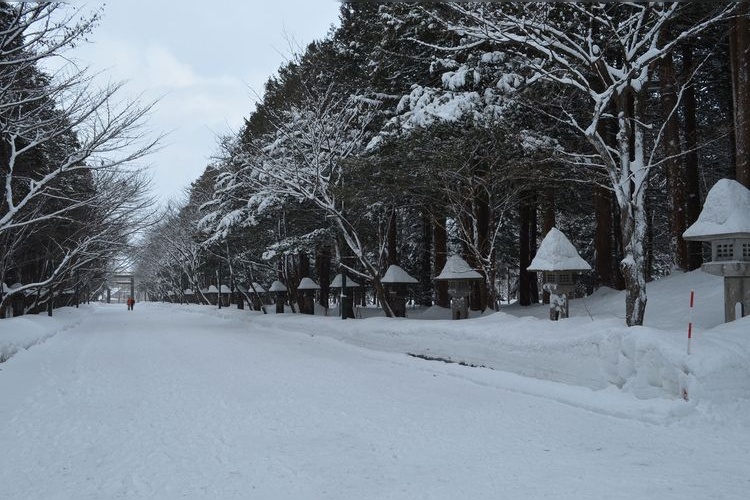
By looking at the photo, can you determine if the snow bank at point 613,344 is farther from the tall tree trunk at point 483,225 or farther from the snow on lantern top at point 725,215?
the tall tree trunk at point 483,225

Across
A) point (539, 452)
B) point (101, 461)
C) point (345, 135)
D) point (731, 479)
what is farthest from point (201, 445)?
point (345, 135)

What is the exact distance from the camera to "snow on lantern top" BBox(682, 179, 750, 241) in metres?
9.80

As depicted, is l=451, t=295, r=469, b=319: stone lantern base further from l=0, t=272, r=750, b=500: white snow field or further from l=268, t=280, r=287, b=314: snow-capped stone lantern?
l=268, t=280, r=287, b=314: snow-capped stone lantern

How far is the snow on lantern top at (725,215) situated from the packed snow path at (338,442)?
3.95 metres

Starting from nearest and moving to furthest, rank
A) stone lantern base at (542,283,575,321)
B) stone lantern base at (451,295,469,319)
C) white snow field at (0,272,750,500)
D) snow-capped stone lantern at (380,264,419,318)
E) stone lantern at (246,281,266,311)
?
white snow field at (0,272,750,500) < stone lantern base at (542,283,575,321) < stone lantern base at (451,295,469,319) < snow-capped stone lantern at (380,264,419,318) < stone lantern at (246,281,266,311)

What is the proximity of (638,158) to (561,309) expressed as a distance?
407 cm

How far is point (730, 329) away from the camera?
8508 mm

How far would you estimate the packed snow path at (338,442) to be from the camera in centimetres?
473

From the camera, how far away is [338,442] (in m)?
6.09

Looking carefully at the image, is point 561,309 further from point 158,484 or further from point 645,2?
point 158,484

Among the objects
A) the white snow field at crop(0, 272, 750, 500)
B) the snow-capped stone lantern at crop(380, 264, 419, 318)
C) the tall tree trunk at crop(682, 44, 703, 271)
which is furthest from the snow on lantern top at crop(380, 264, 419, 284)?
the tall tree trunk at crop(682, 44, 703, 271)

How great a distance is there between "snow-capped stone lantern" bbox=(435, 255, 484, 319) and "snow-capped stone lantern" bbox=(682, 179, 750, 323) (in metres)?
7.29

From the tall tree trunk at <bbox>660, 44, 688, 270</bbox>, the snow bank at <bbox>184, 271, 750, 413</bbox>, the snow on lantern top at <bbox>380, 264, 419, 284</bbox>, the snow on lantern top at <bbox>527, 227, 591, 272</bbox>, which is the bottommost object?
the snow bank at <bbox>184, 271, 750, 413</bbox>

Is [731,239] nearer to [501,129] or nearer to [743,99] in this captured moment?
[743,99]
